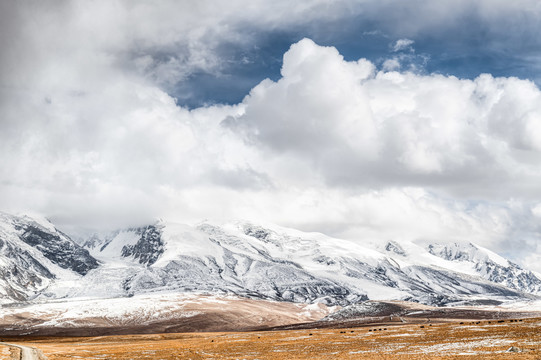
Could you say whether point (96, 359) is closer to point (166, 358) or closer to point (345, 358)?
point (166, 358)

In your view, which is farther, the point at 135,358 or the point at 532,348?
the point at 135,358

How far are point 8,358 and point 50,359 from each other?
6.23 m

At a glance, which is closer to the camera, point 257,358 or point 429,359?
point 429,359

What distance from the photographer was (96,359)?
7706 centimetres

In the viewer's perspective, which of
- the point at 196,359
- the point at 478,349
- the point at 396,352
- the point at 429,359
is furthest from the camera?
the point at 196,359

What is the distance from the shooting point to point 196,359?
72875 millimetres

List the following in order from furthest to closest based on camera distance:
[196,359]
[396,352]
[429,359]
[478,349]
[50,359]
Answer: [50,359]
[196,359]
[396,352]
[478,349]
[429,359]

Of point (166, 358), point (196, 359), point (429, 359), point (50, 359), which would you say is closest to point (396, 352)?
point (429, 359)

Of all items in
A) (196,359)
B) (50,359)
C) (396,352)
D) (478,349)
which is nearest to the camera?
(478,349)

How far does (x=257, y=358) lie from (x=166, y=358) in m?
15.8

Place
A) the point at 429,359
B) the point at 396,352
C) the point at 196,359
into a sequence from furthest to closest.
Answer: the point at 196,359 < the point at 396,352 < the point at 429,359

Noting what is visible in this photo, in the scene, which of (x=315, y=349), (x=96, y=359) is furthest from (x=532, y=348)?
(x=96, y=359)

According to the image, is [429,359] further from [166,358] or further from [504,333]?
[166,358]

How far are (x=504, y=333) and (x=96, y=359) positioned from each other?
2486 inches
